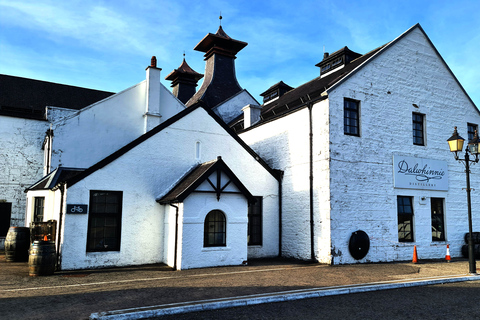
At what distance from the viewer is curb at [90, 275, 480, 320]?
623cm

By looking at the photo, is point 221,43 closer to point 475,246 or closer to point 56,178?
point 56,178

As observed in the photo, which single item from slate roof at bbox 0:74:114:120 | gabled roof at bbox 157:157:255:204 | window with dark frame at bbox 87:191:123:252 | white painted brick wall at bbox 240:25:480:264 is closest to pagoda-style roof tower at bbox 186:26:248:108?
slate roof at bbox 0:74:114:120

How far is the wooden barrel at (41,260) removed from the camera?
406 inches

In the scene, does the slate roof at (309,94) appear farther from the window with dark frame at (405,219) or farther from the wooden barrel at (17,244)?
the wooden barrel at (17,244)

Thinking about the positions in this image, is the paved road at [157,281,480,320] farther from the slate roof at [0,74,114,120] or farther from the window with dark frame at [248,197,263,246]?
the slate roof at [0,74,114,120]

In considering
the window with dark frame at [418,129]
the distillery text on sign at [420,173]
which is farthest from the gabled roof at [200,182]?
the window with dark frame at [418,129]

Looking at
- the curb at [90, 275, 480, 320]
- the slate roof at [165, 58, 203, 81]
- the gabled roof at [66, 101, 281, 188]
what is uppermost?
the slate roof at [165, 58, 203, 81]

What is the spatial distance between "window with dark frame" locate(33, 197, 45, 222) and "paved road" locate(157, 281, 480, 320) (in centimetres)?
1004

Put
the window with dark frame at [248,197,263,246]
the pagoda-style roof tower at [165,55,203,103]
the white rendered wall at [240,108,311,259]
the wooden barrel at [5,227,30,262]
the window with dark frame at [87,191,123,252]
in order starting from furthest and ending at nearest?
1. the pagoda-style roof tower at [165,55,203,103]
2. the window with dark frame at [248,197,263,246]
3. the white rendered wall at [240,108,311,259]
4. the wooden barrel at [5,227,30,262]
5. the window with dark frame at [87,191,123,252]

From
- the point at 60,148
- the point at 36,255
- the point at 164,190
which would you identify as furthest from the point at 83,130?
the point at 36,255

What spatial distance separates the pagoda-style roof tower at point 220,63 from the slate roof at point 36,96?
364 inches

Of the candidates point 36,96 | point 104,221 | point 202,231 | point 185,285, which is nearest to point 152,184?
point 104,221

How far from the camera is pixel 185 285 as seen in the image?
8.97 metres

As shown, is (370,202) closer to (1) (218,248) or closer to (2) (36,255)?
(1) (218,248)
